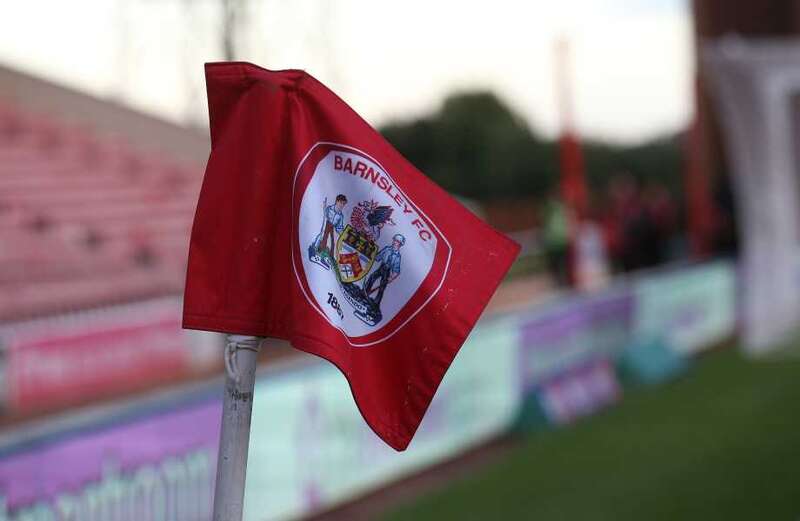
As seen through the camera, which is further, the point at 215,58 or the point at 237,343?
the point at 215,58

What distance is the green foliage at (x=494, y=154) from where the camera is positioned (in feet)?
79.7

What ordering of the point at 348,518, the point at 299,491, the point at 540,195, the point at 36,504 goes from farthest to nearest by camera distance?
1. the point at 540,195
2. the point at 348,518
3. the point at 299,491
4. the point at 36,504

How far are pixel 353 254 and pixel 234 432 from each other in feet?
1.51

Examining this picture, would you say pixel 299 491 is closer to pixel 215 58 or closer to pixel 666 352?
pixel 215 58

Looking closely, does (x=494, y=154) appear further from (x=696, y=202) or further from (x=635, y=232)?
(x=635, y=232)

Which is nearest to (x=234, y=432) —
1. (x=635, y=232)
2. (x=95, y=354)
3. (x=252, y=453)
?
(x=252, y=453)

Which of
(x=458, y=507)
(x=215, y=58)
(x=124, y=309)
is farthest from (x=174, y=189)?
(x=458, y=507)

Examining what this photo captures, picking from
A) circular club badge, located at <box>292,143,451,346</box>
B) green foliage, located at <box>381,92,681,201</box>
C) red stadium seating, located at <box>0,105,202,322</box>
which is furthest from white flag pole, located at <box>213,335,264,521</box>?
green foliage, located at <box>381,92,681,201</box>

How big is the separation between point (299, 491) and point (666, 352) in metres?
7.26

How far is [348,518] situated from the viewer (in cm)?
759

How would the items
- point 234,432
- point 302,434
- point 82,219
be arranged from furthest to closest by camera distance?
point 82,219 → point 302,434 → point 234,432

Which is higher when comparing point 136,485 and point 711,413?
point 136,485

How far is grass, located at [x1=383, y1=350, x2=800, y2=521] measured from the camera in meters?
7.66

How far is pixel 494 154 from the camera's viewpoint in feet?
94.3
